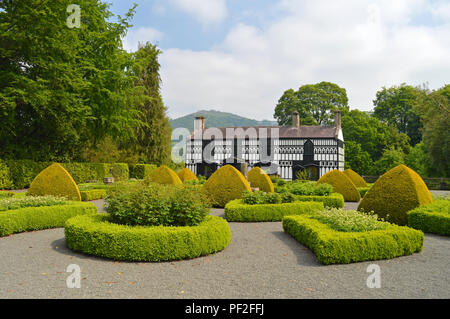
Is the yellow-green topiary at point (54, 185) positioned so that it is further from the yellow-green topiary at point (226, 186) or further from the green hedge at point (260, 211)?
the green hedge at point (260, 211)

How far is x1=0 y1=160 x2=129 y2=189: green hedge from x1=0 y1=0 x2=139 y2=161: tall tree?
1362 mm

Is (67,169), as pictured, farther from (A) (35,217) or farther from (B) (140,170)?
(A) (35,217)

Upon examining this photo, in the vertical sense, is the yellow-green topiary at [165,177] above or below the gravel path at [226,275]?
above

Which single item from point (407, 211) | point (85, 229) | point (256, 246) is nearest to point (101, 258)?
point (85, 229)

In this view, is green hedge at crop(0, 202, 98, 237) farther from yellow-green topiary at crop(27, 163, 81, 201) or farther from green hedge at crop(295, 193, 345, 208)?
green hedge at crop(295, 193, 345, 208)

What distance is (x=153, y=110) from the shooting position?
37.3m

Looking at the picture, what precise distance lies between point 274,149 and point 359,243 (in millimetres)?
31199

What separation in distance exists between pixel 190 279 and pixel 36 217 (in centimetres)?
602

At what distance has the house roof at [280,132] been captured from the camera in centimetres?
3638

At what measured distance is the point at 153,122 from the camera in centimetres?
3688

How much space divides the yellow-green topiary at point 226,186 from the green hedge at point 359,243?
6.36m

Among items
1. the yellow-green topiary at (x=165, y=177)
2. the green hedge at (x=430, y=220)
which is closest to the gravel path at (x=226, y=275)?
the green hedge at (x=430, y=220)

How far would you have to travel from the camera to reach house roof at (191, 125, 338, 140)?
36.4 metres

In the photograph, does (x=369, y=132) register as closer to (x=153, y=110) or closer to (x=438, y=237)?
(x=153, y=110)
